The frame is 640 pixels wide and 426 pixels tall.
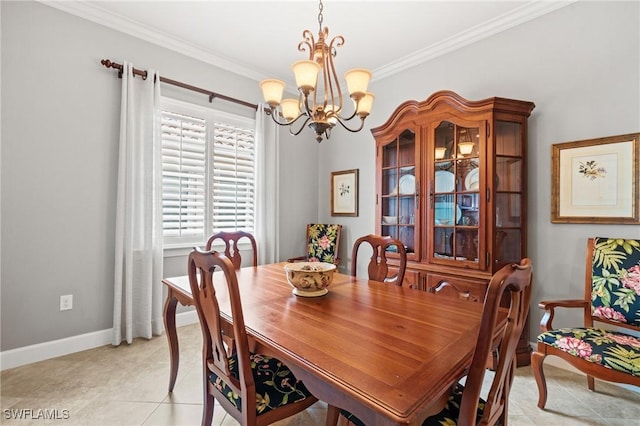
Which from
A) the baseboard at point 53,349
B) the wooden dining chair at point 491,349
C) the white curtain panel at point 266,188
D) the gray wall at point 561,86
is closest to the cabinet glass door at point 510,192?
the gray wall at point 561,86

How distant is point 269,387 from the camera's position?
128 cm

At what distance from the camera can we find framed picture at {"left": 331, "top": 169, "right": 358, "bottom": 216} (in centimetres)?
380

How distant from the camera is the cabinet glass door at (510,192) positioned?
2391 millimetres

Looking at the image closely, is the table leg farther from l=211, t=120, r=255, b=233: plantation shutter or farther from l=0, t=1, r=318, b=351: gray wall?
l=211, t=120, r=255, b=233: plantation shutter

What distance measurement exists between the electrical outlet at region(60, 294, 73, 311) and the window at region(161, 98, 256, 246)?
86cm

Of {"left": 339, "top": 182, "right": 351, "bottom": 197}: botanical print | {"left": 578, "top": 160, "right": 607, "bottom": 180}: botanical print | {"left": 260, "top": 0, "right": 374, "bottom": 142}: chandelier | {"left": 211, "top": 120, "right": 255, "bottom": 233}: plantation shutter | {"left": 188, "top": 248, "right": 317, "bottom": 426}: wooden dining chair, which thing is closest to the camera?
{"left": 188, "top": 248, "right": 317, "bottom": 426}: wooden dining chair

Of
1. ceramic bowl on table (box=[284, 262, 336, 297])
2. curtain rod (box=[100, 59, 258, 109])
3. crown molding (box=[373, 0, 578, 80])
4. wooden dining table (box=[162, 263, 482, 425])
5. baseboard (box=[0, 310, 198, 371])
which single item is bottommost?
baseboard (box=[0, 310, 198, 371])

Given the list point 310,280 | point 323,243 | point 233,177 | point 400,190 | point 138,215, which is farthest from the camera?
point 323,243

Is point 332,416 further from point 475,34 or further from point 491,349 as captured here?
point 475,34

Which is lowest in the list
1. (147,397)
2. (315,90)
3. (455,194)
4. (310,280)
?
(147,397)

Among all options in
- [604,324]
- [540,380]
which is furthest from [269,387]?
[604,324]

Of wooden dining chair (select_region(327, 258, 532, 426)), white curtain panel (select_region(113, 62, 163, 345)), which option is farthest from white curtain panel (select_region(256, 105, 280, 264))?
wooden dining chair (select_region(327, 258, 532, 426))

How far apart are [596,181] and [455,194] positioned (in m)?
0.92

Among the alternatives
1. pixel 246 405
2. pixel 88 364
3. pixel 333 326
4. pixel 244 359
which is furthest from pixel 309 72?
pixel 88 364
